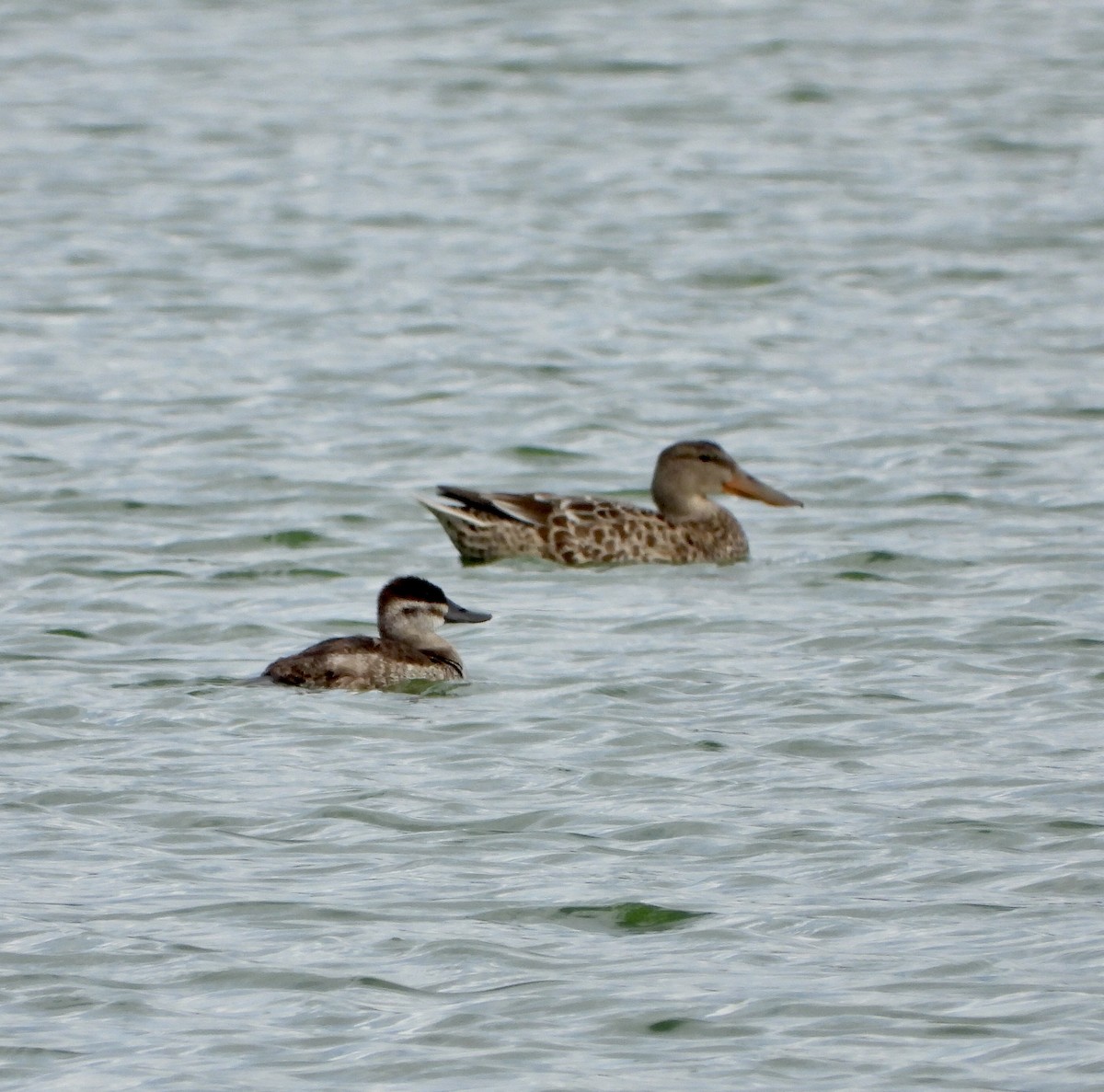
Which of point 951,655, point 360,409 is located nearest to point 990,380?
point 360,409

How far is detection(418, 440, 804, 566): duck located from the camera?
12.9 m

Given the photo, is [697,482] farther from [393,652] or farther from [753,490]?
[393,652]

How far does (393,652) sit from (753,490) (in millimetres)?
3732

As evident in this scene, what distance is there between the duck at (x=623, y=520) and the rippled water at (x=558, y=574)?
142mm

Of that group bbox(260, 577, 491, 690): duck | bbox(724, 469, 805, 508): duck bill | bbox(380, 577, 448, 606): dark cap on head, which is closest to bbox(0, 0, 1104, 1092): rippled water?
bbox(260, 577, 491, 690): duck

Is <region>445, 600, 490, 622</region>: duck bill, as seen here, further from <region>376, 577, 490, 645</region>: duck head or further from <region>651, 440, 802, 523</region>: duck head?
<region>651, 440, 802, 523</region>: duck head

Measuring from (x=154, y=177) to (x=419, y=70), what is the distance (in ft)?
15.6

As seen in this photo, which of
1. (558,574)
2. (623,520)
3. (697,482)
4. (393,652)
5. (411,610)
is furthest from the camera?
(697,482)

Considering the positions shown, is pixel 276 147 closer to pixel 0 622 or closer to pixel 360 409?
pixel 360 409

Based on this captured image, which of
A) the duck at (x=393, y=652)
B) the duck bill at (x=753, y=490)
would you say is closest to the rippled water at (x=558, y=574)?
the duck at (x=393, y=652)

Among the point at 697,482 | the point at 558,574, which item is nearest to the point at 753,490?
the point at 697,482

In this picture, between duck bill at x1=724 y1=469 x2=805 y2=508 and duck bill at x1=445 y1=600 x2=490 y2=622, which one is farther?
duck bill at x1=724 y1=469 x2=805 y2=508

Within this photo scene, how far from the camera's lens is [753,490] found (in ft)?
44.7

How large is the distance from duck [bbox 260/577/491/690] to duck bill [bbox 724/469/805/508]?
9.68 ft
